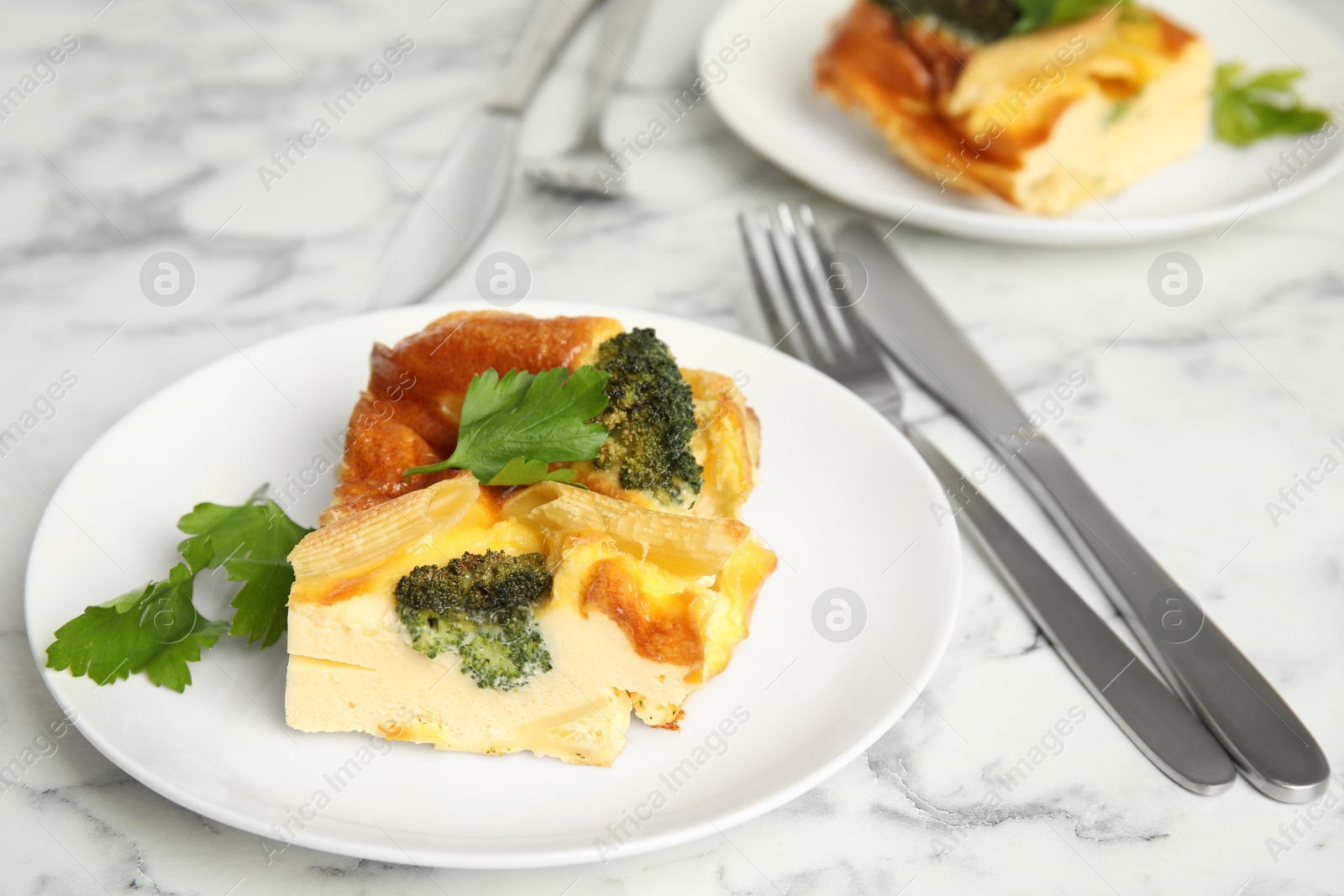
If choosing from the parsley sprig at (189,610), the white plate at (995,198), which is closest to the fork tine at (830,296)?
the white plate at (995,198)

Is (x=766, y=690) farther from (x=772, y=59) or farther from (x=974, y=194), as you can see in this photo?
(x=772, y=59)

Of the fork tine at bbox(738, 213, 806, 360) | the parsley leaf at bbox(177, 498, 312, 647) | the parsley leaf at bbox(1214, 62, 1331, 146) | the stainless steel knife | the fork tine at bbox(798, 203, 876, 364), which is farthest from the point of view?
the parsley leaf at bbox(1214, 62, 1331, 146)

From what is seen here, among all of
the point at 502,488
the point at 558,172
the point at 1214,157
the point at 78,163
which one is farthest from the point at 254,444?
the point at 1214,157

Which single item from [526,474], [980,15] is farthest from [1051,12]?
[526,474]

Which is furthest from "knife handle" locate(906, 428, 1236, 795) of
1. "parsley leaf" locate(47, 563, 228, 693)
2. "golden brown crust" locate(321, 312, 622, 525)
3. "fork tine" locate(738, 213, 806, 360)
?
"parsley leaf" locate(47, 563, 228, 693)

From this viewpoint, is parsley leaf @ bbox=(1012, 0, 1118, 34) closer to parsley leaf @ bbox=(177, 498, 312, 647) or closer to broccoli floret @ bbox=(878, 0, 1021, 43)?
broccoli floret @ bbox=(878, 0, 1021, 43)

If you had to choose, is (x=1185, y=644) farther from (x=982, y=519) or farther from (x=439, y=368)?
(x=439, y=368)

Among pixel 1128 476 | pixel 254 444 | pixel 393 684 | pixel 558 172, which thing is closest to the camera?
pixel 393 684
